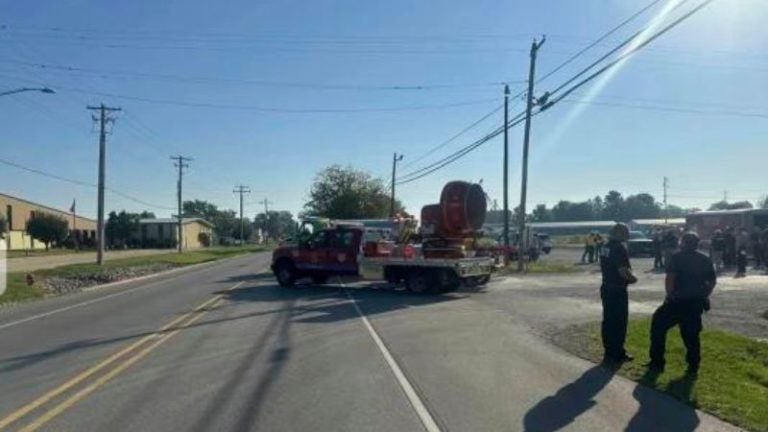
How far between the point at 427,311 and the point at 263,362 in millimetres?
8079

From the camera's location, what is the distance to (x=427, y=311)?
18.8 meters

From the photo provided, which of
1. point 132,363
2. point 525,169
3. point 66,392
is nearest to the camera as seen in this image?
point 66,392

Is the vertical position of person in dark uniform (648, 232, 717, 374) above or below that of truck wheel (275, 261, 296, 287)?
above

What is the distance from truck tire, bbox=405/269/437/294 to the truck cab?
105 inches

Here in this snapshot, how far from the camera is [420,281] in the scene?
24.3 meters

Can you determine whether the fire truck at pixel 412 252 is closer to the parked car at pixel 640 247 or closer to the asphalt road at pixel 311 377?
the asphalt road at pixel 311 377

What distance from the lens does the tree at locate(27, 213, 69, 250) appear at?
93.9 metres

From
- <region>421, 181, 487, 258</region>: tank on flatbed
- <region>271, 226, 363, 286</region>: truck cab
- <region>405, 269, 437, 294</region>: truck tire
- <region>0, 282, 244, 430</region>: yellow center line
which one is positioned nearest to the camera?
<region>0, 282, 244, 430</region>: yellow center line

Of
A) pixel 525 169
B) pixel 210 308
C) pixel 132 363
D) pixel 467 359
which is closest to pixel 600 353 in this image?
pixel 467 359

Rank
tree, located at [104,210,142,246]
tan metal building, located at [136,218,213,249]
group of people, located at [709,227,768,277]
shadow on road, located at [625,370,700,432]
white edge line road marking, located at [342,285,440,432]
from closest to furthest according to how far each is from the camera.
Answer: shadow on road, located at [625,370,700,432], white edge line road marking, located at [342,285,440,432], group of people, located at [709,227,768,277], tree, located at [104,210,142,246], tan metal building, located at [136,218,213,249]

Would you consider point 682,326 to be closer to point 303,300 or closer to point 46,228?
point 303,300

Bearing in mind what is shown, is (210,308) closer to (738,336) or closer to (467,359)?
(467,359)

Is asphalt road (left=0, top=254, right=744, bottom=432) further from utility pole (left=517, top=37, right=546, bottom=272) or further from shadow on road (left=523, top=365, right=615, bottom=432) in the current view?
utility pole (left=517, top=37, right=546, bottom=272)

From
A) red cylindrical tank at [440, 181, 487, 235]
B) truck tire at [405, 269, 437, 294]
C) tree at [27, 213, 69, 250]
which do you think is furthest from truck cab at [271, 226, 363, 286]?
tree at [27, 213, 69, 250]
